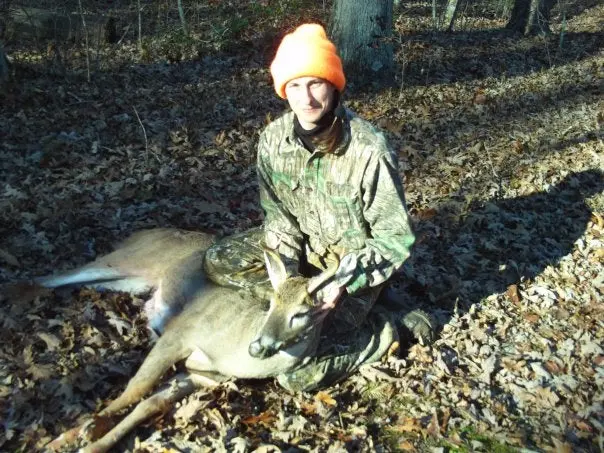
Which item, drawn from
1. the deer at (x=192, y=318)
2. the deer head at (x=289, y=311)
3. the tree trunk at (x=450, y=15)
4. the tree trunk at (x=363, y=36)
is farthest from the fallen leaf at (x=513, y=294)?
the tree trunk at (x=450, y=15)

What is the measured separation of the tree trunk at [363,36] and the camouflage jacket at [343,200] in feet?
17.5

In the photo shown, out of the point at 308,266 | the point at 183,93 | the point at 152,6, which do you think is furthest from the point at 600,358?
the point at 152,6

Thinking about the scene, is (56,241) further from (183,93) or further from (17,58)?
(17,58)

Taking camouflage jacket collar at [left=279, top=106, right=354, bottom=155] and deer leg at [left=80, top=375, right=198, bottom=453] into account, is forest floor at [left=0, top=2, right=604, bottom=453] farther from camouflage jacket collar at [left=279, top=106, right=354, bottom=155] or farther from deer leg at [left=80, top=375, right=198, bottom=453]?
camouflage jacket collar at [left=279, top=106, right=354, bottom=155]

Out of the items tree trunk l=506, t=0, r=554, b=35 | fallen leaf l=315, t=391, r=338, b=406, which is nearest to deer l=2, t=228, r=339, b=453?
fallen leaf l=315, t=391, r=338, b=406

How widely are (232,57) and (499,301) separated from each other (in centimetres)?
699

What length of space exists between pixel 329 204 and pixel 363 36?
5604 millimetres

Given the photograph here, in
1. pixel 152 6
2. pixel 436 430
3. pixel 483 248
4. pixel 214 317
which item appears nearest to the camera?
pixel 436 430

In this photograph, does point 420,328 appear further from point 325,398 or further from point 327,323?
point 325,398

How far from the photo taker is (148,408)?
369 centimetres

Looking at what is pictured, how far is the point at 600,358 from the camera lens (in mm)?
4332

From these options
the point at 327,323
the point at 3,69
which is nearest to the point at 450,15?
the point at 3,69

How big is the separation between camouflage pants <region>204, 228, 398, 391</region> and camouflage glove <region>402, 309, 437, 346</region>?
0.16m

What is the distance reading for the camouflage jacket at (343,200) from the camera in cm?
377
